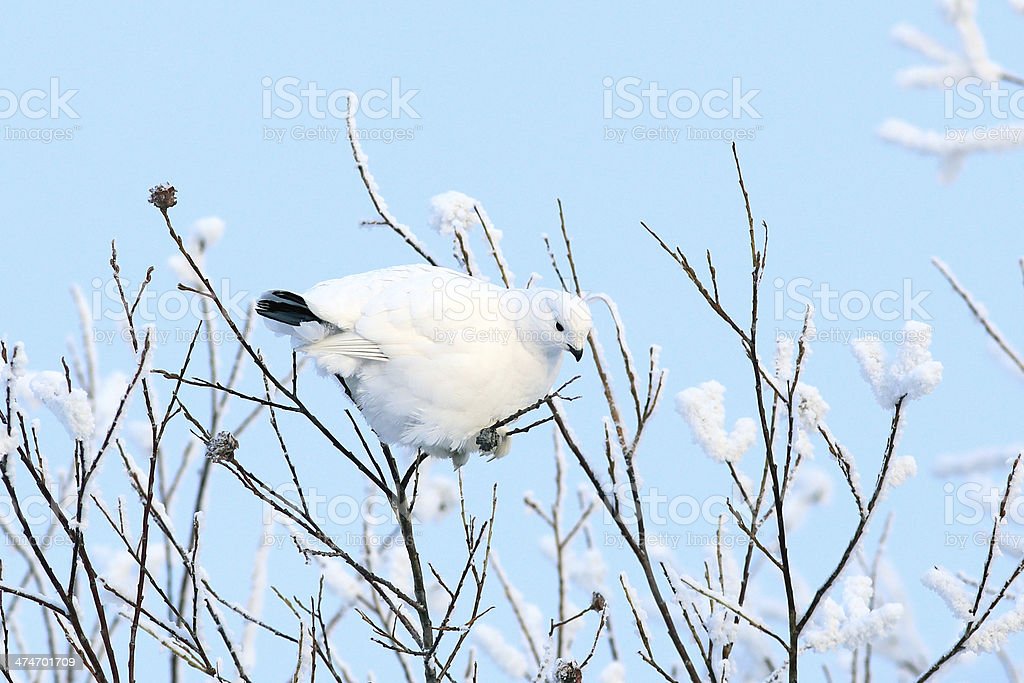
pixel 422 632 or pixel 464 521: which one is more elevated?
pixel 464 521

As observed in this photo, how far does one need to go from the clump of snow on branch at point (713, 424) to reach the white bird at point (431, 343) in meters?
0.49

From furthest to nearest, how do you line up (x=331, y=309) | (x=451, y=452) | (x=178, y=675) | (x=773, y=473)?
(x=178, y=675) → (x=451, y=452) → (x=331, y=309) → (x=773, y=473)

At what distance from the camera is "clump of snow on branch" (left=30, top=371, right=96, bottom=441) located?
105 inches

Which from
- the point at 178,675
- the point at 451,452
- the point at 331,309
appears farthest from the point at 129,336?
the point at 178,675

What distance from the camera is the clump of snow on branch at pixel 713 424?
3.12m

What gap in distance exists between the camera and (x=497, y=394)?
11.6ft

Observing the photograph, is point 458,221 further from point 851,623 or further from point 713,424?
point 851,623

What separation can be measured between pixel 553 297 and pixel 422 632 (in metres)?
1.09

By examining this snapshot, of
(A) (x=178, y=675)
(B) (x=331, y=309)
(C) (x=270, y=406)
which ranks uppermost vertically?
(B) (x=331, y=309)

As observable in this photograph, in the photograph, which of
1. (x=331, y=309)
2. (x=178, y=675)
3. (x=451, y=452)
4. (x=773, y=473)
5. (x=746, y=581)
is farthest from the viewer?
(x=178, y=675)

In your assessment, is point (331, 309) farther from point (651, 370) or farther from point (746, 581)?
point (746, 581)

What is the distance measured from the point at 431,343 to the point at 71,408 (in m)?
1.16

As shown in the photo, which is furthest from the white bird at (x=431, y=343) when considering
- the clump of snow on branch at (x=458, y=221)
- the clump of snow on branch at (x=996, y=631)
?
the clump of snow on branch at (x=996, y=631)

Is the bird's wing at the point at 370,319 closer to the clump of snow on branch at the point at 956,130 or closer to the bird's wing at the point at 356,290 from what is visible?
the bird's wing at the point at 356,290
